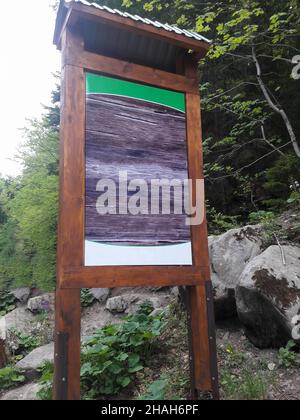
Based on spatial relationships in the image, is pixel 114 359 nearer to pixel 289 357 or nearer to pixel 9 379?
pixel 289 357

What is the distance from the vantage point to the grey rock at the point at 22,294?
1184 cm

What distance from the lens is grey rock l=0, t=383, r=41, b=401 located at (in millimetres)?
4540

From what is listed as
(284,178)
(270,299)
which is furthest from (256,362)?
(284,178)

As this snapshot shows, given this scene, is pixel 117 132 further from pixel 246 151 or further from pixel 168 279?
pixel 246 151

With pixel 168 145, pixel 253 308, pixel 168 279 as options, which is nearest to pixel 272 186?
pixel 253 308

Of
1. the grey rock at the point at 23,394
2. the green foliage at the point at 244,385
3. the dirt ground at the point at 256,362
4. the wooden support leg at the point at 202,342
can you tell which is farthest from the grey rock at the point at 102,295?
the wooden support leg at the point at 202,342

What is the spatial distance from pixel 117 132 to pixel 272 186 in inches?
188

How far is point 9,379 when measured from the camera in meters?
5.54

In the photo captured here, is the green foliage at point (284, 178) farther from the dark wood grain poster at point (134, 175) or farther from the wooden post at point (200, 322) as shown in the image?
the dark wood grain poster at point (134, 175)

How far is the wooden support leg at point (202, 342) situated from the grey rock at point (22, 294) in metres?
9.60

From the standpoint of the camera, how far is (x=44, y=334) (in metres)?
8.25

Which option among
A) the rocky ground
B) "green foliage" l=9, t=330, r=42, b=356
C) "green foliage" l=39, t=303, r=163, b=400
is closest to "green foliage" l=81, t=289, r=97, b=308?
"green foliage" l=9, t=330, r=42, b=356

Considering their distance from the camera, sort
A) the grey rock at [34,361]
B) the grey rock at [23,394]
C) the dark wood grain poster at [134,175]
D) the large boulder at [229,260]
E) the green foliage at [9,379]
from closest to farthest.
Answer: the dark wood grain poster at [134,175] → the grey rock at [23,394] → the large boulder at [229,260] → the green foliage at [9,379] → the grey rock at [34,361]

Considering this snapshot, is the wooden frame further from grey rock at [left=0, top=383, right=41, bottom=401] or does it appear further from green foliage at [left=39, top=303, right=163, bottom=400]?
grey rock at [left=0, top=383, right=41, bottom=401]
